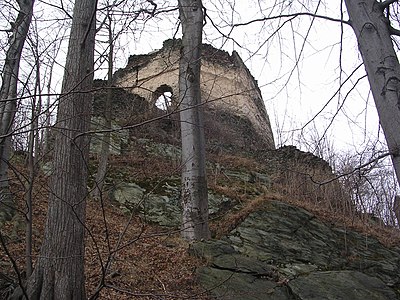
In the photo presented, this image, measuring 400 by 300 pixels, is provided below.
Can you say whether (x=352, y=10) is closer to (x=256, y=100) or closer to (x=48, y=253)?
(x=48, y=253)

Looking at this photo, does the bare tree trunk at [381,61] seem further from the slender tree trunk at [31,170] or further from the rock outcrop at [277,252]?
the slender tree trunk at [31,170]

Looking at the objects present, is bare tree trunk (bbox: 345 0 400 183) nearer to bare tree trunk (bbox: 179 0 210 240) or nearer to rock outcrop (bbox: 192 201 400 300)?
rock outcrop (bbox: 192 201 400 300)

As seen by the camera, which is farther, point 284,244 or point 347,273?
point 284,244

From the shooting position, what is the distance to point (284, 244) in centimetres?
685

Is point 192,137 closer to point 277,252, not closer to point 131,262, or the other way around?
point 131,262

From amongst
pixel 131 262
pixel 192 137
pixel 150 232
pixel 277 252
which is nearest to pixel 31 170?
pixel 131 262

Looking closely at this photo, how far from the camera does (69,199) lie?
315cm

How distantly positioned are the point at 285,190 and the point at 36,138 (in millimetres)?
8819

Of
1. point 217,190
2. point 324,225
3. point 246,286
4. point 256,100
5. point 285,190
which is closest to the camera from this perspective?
point 246,286

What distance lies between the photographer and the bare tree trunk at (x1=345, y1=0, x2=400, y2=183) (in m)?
2.12

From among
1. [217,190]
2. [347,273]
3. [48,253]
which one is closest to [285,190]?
[217,190]

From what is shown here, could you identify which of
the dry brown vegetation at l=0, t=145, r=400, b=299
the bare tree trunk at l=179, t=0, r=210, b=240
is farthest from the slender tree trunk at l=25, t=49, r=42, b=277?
the bare tree trunk at l=179, t=0, r=210, b=240

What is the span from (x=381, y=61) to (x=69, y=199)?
2.58 m

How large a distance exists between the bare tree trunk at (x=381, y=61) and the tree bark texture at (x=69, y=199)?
6.16 feet
